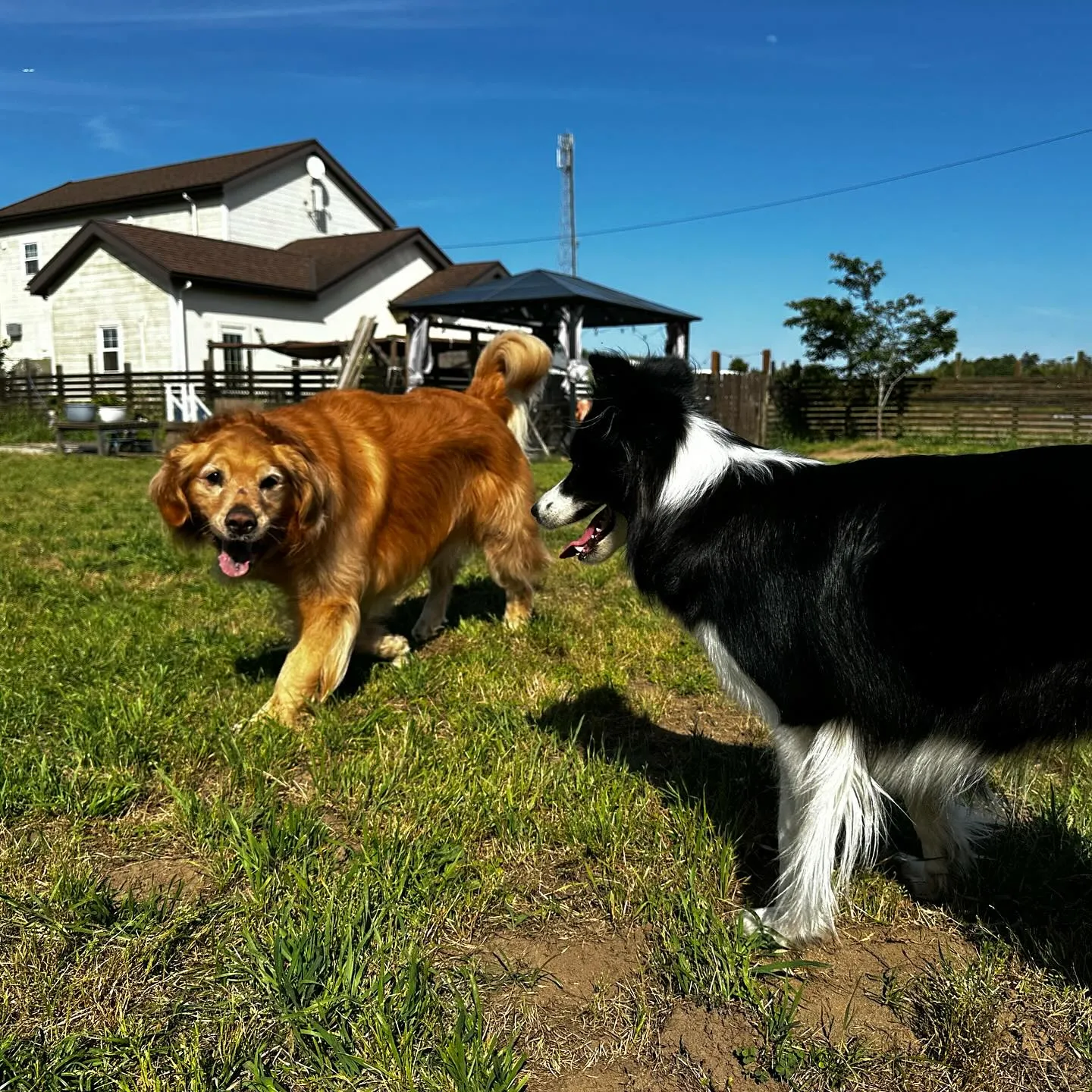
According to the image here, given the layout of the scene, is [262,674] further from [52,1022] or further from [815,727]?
[815,727]

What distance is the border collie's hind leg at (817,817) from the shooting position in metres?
2.11

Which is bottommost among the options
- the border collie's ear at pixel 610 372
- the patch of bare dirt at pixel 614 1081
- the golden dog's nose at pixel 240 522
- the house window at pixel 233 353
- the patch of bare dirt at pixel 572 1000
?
the patch of bare dirt at pixel 614 1081

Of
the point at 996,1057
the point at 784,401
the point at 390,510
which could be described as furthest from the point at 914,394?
the point at 996,1057

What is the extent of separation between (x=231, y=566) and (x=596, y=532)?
1.76 m

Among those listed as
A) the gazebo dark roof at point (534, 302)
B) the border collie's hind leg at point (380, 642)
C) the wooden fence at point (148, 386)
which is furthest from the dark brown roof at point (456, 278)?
the border collie's hind leg at point (380, 642)

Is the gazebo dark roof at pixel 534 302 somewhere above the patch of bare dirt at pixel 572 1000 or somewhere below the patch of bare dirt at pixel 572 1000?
above

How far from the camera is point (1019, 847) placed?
273 centimetres

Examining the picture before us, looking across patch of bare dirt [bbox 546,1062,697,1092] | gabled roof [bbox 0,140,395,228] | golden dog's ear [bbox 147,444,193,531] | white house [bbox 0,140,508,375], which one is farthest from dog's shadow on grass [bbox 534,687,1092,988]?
gabled roof [bbox 0,140,395,228]

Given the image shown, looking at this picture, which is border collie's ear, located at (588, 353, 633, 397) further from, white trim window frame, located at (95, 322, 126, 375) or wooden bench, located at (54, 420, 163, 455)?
white trim window frame, located at (95, 322, 126, 375)

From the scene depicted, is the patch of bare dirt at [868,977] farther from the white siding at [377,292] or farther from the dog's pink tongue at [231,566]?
the white siding at [377,292]

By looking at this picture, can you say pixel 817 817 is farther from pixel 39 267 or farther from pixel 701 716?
A: pixel 39 267

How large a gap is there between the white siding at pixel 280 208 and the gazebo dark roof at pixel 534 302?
13.4 m

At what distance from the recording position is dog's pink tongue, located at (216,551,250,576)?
3.56 metres

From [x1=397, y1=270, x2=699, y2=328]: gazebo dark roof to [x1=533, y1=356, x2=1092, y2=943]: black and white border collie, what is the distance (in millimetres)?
14678
